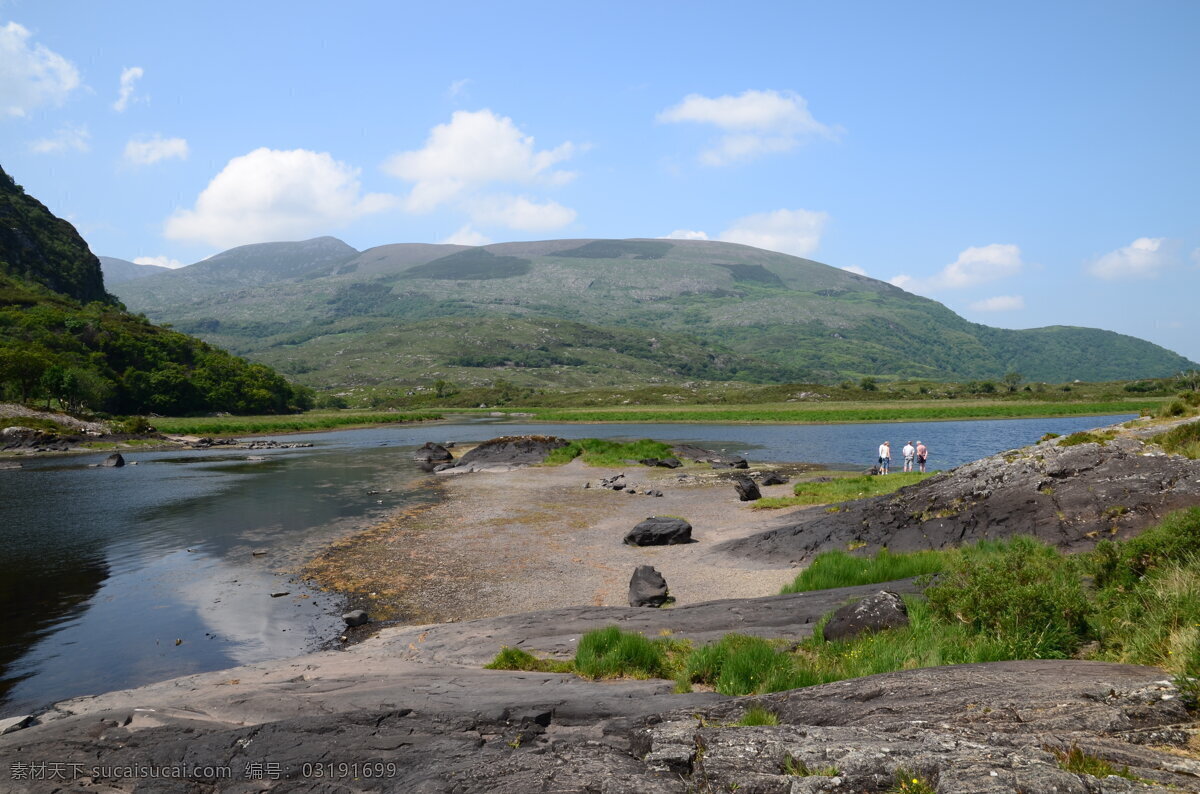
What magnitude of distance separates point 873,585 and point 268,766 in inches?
604

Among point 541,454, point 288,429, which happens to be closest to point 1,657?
point 541,454

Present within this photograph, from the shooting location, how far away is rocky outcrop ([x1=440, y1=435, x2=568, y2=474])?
63344 millimetres

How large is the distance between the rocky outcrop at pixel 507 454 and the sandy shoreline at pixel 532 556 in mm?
16276

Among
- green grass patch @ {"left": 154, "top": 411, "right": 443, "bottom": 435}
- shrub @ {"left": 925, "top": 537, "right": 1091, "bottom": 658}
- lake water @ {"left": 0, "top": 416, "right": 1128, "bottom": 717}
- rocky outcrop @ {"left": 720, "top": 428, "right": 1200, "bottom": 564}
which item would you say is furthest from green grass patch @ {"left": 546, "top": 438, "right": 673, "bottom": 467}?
green grass patch @ {"left": 154, "top": 411, "right": 443, "bottom": 435}

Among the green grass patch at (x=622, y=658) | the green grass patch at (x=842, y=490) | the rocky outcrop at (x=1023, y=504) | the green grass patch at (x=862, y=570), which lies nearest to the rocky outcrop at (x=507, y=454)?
the green grass patch at (x=842, y=490)

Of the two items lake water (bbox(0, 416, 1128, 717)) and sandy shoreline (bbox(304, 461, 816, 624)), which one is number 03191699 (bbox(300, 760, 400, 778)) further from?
sandy shoreline (bbox(304, 461, 816, 624))

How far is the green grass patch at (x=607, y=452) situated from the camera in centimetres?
6381

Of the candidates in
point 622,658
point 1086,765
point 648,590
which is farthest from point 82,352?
point 1086,765

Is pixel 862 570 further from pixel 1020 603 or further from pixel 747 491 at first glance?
pixel 747 491

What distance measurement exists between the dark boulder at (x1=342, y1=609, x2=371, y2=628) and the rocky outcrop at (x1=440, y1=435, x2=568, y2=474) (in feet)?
137

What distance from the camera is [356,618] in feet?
63.9

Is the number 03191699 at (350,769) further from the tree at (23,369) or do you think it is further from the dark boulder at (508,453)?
the tree at (23,369)

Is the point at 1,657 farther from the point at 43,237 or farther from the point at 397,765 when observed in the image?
the point at 43,237

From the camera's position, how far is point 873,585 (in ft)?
59.2
